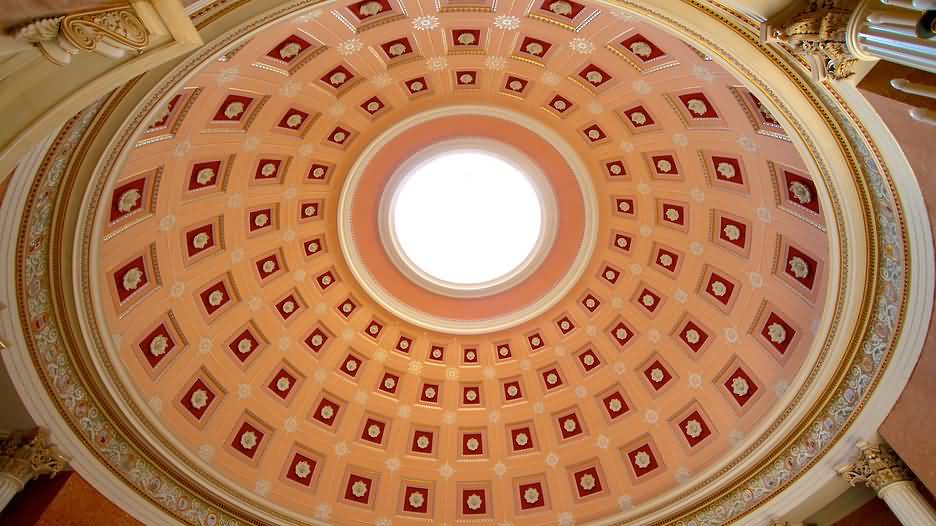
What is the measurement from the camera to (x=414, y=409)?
18203 millimetres

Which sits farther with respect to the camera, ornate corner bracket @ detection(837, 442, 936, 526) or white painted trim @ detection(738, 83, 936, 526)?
ornate corner bracket @ detection(837, 442, 936, 526)

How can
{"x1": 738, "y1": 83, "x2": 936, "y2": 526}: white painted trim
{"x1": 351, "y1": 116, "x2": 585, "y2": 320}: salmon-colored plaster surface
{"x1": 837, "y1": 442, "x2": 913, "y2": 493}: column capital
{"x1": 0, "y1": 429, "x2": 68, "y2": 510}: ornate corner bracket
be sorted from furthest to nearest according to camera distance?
{"x1": 351, "y1": 116, "x2": 585, "y2": 320}: salmon-colored plaster surface < {"x1": 837, "y1": 442, "x2": 913, "y2": 493}: column capital < {"x1": 0, "y1": 429, "x2": 68, "y2": 510}: ornate corner bracket < {"x1": 738, "y1": 83, "x2": 936, "y2": 526}: white painted trim

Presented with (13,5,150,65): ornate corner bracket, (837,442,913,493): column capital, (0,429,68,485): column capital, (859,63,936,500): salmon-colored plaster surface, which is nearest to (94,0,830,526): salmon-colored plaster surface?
(0,429,68,485): column capital

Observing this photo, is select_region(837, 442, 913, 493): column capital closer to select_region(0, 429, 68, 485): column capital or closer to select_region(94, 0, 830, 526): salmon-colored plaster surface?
select_region(94, 0, 830, 526): salmon-colored plaster surface

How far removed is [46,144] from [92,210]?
2249 mm

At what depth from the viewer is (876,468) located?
1084 cm

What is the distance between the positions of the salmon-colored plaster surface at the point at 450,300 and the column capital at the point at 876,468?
2.78m

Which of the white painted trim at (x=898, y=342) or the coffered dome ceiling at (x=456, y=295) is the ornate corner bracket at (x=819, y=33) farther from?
the coffered dome ceiling at (x=456, y=295)

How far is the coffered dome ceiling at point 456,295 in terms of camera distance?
12578mm

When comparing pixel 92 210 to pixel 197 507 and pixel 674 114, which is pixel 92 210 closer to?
pixel 197 507

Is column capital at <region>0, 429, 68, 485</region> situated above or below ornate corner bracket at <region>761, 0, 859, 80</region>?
below

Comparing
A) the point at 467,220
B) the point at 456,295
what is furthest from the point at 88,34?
the point at 467,220

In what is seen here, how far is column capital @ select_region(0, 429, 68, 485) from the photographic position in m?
10.3

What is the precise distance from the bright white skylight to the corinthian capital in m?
9.77
